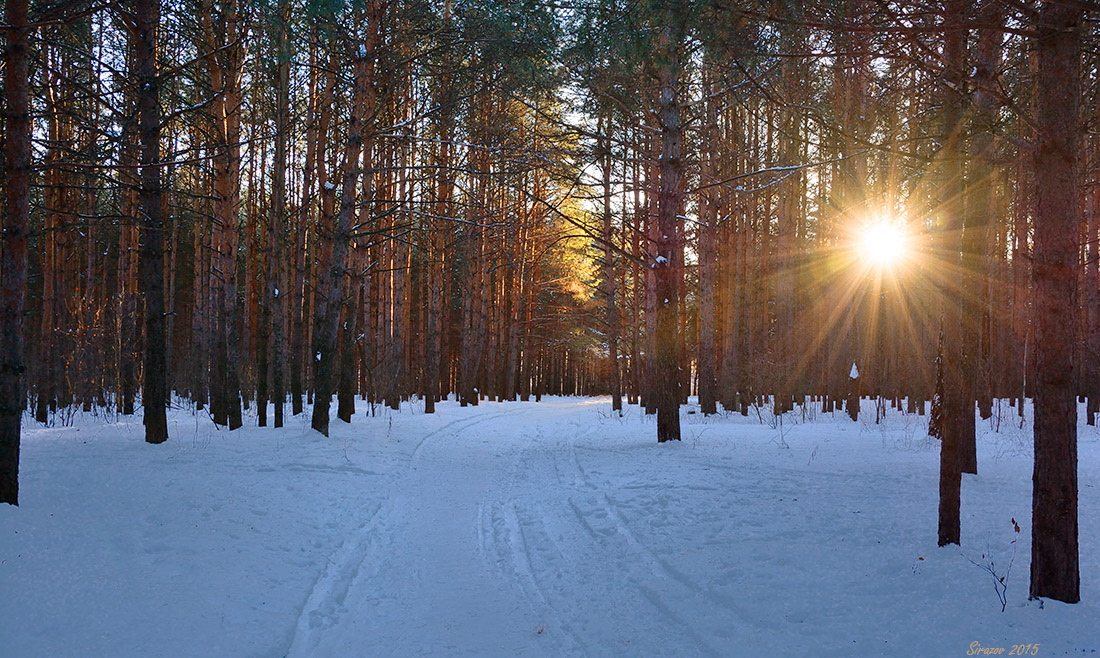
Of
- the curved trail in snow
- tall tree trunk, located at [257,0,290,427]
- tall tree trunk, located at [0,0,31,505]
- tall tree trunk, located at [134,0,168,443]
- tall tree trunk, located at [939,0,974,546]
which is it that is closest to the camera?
the curved trail in snow

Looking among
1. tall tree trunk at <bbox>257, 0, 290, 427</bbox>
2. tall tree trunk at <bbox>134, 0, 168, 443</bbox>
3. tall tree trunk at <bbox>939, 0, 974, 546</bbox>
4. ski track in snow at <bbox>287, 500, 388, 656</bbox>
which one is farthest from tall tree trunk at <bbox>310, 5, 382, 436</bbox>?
tall tree trunk at <bbox>939, 0, 974, 546</bbox>

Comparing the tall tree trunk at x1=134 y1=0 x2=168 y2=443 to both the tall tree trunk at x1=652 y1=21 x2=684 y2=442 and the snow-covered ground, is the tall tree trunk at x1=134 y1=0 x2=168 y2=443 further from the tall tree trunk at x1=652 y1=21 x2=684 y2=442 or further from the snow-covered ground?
the tall tree trunk at x1=652 y1=21 x2=684 y2=442

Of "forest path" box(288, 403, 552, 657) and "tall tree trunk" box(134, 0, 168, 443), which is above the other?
"tall tree trunk" box(134, 0, 168, 443)

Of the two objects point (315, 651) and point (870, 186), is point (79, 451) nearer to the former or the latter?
point (315, 651)

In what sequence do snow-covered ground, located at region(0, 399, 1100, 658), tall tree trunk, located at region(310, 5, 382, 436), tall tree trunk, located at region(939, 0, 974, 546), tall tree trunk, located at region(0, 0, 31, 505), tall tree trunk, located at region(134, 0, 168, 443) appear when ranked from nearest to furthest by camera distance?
1. snow-covered ground, located at region(0, 399, 1100, 658)
2. tall tree trunk, located at region(939, 0, 974, 546)
3. tall tree trunk, located at region(0, 0, 31, 505)
4. tall tree trunk, located at region(134, 0, 168, 443)
5. tall tree trunk, located at region(310, 5, 382, 436)

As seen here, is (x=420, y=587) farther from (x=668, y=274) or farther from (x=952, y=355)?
(x=668, y=274)

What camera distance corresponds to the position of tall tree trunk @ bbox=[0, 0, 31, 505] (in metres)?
5.57

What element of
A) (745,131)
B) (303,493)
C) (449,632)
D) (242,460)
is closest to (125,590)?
(449,632)

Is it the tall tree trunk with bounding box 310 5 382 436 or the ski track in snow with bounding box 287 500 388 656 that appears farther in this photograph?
the tall tree trunk with bounding box 310 5 382 436

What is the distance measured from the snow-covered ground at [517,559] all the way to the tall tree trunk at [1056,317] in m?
0.33

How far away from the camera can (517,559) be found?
5.54 m

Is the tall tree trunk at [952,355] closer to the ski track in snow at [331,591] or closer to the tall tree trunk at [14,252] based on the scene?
the ski track in snow at [331,591]

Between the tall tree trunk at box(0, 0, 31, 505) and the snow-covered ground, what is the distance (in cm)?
57

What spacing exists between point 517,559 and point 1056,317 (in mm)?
4435
